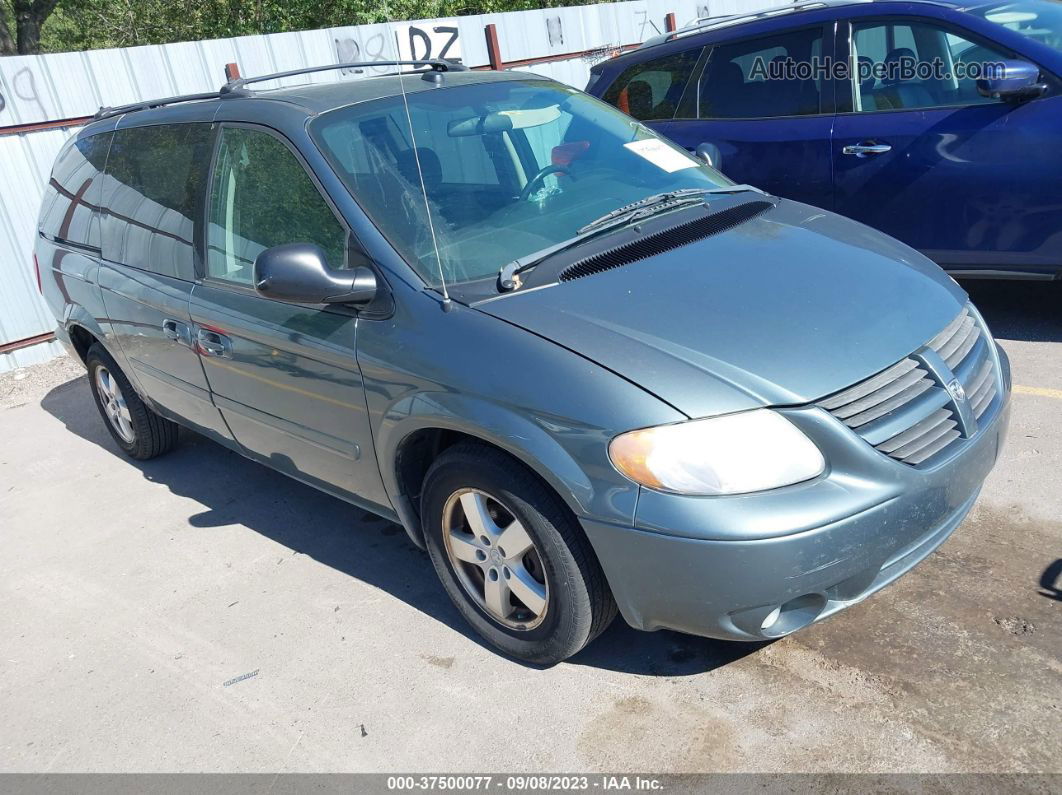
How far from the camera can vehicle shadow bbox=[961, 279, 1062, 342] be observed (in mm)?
5141

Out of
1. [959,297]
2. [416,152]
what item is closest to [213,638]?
[416,152]

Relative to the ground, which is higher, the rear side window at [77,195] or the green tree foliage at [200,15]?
the green tree foliage at [200,15]

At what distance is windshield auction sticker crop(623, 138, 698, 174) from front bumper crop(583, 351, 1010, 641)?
166cm

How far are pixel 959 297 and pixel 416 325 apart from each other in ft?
5.82

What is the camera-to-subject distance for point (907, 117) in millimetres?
5082

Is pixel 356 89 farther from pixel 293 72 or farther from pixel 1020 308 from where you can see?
pixel 1020 308

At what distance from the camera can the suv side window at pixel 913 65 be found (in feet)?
16.2

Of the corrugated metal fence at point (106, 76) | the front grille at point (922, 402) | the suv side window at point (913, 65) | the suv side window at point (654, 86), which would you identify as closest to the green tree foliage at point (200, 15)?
the corrugated metal fence at point (106, 76)

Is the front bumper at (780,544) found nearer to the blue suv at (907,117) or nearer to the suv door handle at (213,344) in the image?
the suv door handle at (213,344)

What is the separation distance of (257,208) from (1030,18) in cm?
421

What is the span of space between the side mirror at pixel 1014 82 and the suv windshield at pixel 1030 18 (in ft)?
0.91

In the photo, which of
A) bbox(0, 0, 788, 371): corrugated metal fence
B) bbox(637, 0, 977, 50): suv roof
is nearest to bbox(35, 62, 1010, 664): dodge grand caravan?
bbox(637, 0, 977, 50): suv roof

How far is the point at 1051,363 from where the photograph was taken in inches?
186

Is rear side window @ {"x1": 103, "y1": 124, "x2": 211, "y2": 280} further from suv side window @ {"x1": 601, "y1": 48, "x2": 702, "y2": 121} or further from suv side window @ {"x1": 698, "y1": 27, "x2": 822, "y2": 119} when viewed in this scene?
suv side window @ {"x1": 698, "y1": 27, "x2": 822, "y2": 119}
